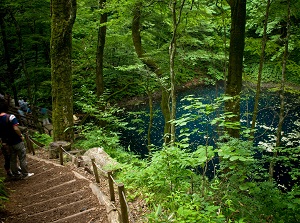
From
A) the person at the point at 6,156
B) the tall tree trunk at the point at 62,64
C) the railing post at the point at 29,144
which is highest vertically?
the tall tree trunk at the point at 62,64

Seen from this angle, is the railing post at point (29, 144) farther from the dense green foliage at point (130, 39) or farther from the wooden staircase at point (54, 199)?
the dense green foliage at point (130, 39)

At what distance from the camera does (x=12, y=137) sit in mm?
6102

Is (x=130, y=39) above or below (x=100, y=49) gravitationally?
above

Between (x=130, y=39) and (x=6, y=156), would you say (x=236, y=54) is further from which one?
(x=130, y=39)

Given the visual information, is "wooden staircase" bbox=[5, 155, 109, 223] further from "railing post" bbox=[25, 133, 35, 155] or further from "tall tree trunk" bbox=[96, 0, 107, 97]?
"tall tree trunk" bbox=[96, 0, 107, 97]

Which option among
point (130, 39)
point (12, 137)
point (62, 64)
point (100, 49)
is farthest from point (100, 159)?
point (130, 39)

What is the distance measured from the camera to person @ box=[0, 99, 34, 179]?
5.95m

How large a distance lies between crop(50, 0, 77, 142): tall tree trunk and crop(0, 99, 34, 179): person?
237 centimetres

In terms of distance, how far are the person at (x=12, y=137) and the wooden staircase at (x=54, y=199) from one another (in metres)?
0.30

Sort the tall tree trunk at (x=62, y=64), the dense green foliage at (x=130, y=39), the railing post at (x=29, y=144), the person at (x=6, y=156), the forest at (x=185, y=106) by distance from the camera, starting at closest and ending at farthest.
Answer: the forest at (x=185, y=106) → the person at (x=6, y=156) → the tall tree trunk at (x=62, y=64) → the railing post at (x=29, y=144) → the dense green foliage at (x=130, y=39)

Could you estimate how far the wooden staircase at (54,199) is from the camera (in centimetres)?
449

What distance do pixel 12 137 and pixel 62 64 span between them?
315 centimetres

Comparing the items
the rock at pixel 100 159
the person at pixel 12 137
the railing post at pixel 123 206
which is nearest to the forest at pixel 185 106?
the railing post at pixel 123 206

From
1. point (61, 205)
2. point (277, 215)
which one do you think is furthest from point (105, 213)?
point (277, 215)
